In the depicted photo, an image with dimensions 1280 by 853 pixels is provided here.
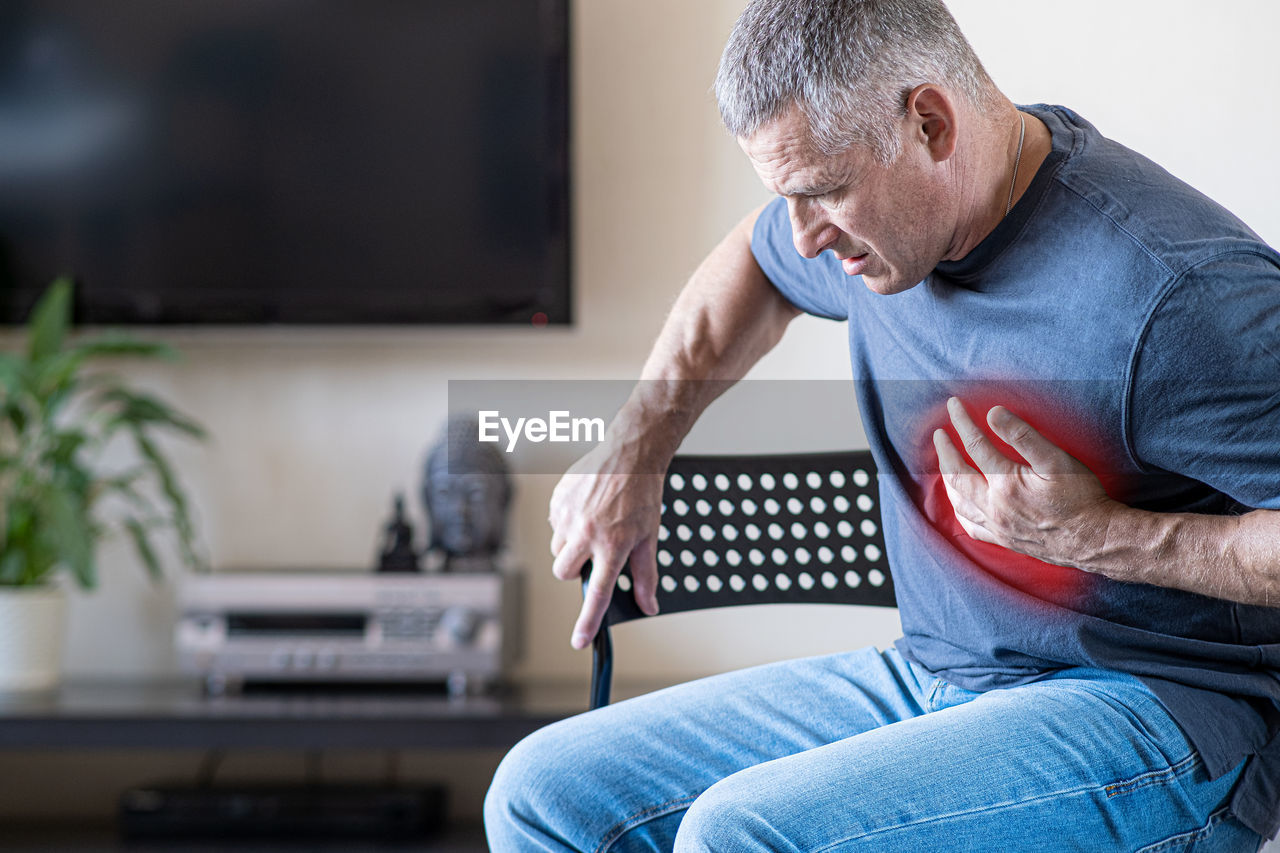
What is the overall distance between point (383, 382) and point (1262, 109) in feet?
5.54

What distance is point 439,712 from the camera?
194 cm

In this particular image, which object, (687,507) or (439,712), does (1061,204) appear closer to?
(687,507)

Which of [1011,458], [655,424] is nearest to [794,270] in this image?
[655,424]

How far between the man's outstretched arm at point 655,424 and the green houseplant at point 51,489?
1283 millimetres

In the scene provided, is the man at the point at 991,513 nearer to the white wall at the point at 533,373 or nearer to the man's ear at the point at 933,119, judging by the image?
the man's ear at the point at 933,119

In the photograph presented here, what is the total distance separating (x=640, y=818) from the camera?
0.96 metres

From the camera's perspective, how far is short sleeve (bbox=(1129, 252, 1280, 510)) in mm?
791

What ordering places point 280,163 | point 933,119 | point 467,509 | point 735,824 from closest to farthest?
point 735,824 < point 933,119 < point 467,509 < point 280,163

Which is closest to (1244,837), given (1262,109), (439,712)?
(439,712)

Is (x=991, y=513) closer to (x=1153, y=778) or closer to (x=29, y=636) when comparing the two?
(x=1153, y=778)

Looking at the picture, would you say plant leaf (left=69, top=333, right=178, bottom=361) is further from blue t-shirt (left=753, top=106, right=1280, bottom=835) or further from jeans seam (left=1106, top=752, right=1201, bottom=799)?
jeans seam (left=1106, top=752, right=1201, bottom=799)

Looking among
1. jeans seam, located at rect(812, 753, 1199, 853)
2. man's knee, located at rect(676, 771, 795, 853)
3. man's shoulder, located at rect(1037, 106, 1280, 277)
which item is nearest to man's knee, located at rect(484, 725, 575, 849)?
man's knee, located at rect(676, 771, 795, 853)

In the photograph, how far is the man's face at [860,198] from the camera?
0.90m
